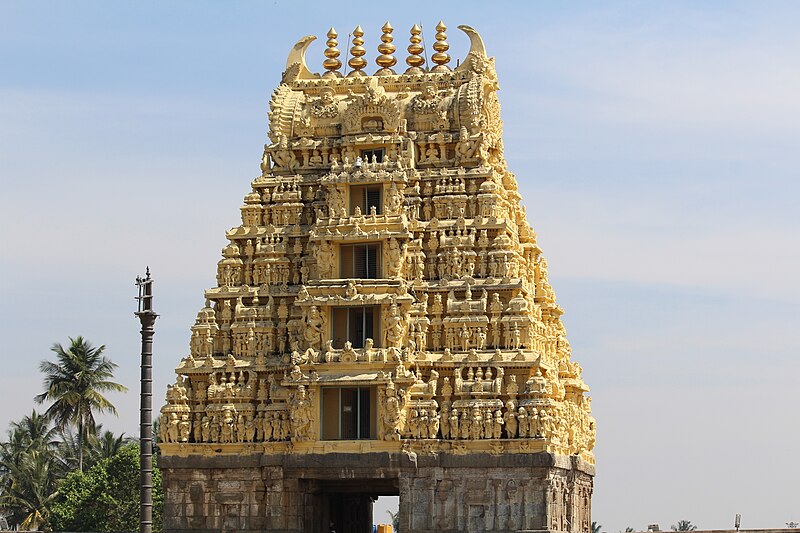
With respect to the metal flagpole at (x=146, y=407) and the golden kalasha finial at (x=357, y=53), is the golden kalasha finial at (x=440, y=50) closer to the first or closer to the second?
the golden kalasha finial at (x=357, y=53)

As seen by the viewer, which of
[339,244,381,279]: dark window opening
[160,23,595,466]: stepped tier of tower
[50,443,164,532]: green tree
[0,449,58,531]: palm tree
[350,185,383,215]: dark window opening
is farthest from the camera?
[0,449,58,531]: palm tree

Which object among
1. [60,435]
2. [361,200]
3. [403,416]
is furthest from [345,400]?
[60,435]

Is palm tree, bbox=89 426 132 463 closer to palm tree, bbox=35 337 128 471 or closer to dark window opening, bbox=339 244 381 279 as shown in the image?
palm tree, bbox=35 337 128 471

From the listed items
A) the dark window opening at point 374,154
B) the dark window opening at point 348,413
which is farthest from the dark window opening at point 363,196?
the dark window opening at point 348,413

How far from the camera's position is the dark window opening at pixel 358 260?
196 ft

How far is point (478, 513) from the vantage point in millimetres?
56594

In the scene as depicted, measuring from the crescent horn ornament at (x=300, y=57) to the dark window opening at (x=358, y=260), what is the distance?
6884 mm

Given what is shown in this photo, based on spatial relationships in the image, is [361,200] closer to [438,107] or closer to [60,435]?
[438,107]

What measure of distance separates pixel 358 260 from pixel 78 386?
106 feet

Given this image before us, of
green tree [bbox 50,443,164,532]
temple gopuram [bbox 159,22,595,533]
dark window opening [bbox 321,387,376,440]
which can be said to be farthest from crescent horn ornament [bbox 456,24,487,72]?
green tree [bbox 50,443,164,532]

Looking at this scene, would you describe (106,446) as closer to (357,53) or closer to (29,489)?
(29,489)

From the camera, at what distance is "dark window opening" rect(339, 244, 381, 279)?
59.8m

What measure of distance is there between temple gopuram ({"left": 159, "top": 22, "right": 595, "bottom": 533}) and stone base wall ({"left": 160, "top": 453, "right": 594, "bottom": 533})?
0.20 ft

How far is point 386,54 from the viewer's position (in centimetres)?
6322
